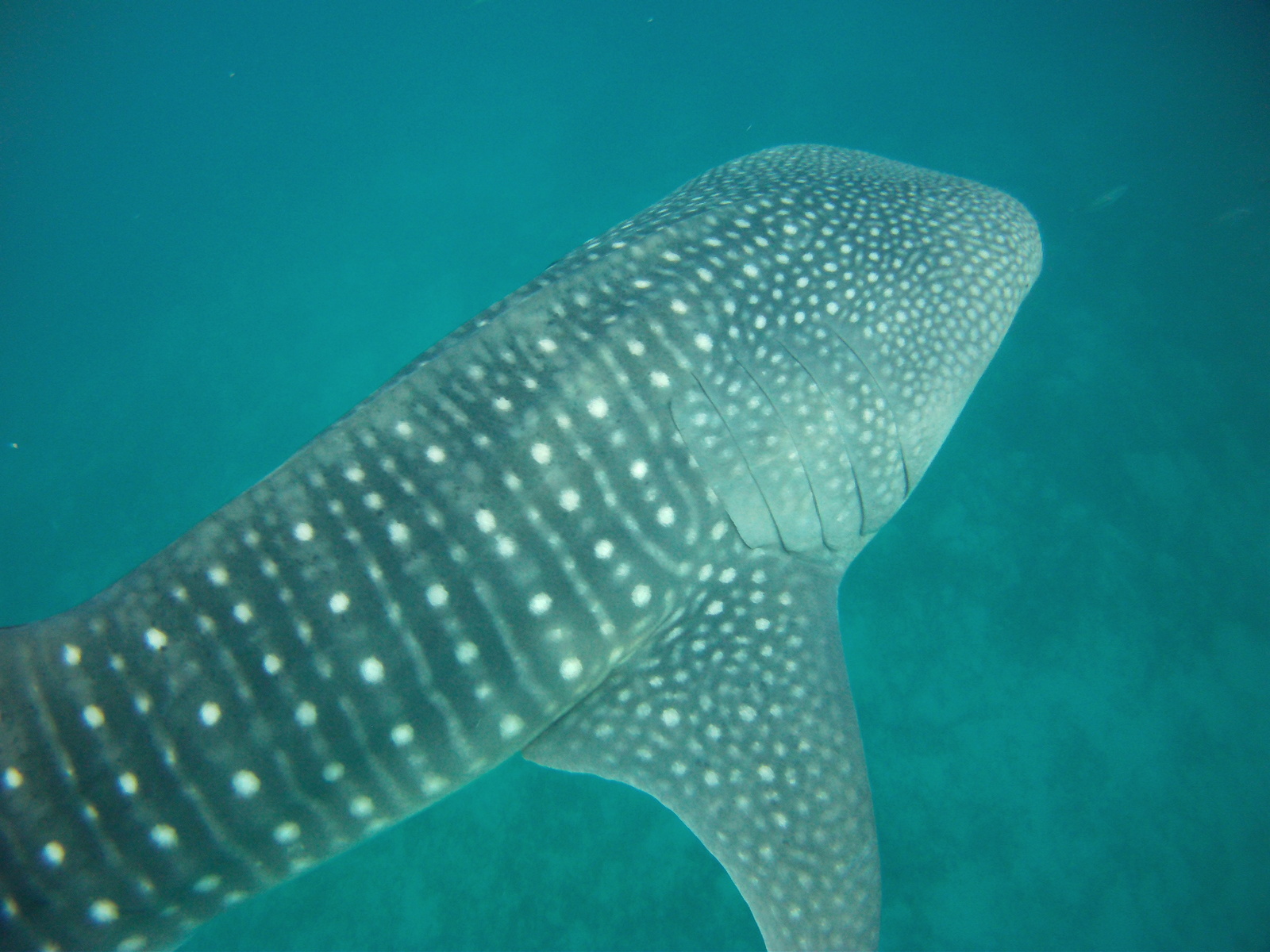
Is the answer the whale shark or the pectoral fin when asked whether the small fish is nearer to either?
the whale shark

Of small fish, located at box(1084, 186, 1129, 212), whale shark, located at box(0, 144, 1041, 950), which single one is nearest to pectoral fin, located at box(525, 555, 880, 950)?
whale shark, located at box(0, 144, 1041, 950)

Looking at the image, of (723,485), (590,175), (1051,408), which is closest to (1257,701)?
(1051,408)

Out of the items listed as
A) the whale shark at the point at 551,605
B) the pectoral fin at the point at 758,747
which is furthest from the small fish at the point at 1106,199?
the pectoral fin at the point at 758,747

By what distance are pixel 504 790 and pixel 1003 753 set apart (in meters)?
4.69

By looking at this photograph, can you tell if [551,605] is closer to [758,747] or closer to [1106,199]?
[758,747]

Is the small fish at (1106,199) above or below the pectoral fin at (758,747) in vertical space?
below

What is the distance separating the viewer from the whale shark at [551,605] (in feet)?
6.45

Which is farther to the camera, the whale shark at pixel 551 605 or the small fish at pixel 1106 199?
the small fish at pixel 1106 199

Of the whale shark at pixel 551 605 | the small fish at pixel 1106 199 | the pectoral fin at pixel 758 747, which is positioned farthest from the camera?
the small fish at pixel 1106 199

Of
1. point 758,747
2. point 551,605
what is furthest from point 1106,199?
point 551,605

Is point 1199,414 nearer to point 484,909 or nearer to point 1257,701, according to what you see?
point 1257,701

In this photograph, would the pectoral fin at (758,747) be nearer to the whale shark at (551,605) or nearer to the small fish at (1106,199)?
the whale shark at (551,605)

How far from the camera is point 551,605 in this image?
93.2 inches

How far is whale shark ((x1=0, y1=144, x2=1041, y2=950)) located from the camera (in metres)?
1.97
